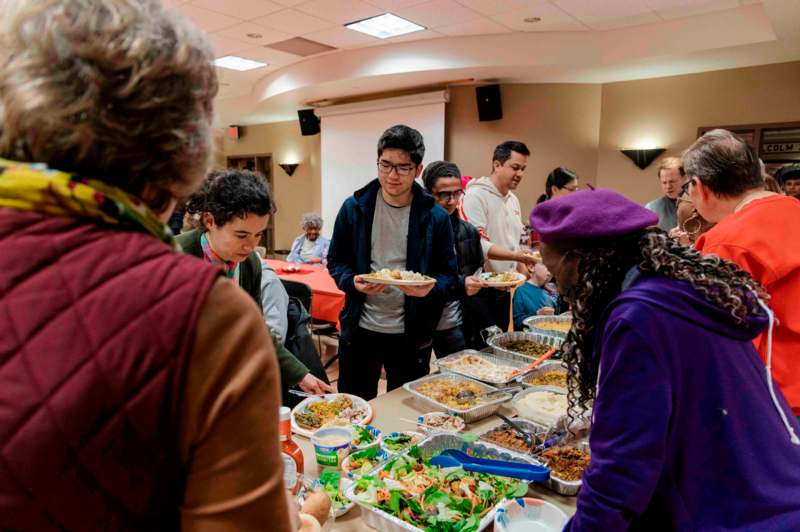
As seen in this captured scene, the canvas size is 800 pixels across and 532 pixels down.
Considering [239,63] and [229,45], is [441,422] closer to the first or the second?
[229,45]

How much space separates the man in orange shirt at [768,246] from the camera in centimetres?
160

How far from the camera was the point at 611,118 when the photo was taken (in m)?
5.60

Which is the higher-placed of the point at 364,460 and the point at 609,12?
the point at 609,12

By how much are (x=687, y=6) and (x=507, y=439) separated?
14.2 feet

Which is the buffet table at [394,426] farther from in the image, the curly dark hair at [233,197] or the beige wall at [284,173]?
the beige wall at [284,173]

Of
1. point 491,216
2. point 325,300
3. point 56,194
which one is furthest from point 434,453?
point 325,300

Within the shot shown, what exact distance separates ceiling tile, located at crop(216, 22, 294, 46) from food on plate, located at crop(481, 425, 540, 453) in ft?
15.1

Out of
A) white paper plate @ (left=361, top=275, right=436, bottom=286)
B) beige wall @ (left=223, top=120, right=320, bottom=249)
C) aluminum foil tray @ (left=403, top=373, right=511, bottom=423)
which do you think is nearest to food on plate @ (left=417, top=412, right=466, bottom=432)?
aluminum foil tray @ (left=403, top=373, right=511, bottom=423)

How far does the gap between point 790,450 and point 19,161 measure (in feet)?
4.08

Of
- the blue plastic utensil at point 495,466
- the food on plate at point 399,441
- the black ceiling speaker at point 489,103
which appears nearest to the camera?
the blue plastic utensil at point 495,466

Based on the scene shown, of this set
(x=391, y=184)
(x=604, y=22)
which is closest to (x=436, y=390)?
(x=391, y=184)

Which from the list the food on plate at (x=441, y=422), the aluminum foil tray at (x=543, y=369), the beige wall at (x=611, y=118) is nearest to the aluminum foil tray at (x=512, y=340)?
the aluminum foil tray at (x=543, y=369)

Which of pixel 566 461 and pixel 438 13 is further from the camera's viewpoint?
pixel 438 13

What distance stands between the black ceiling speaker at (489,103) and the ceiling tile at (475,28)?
796 millimetres
